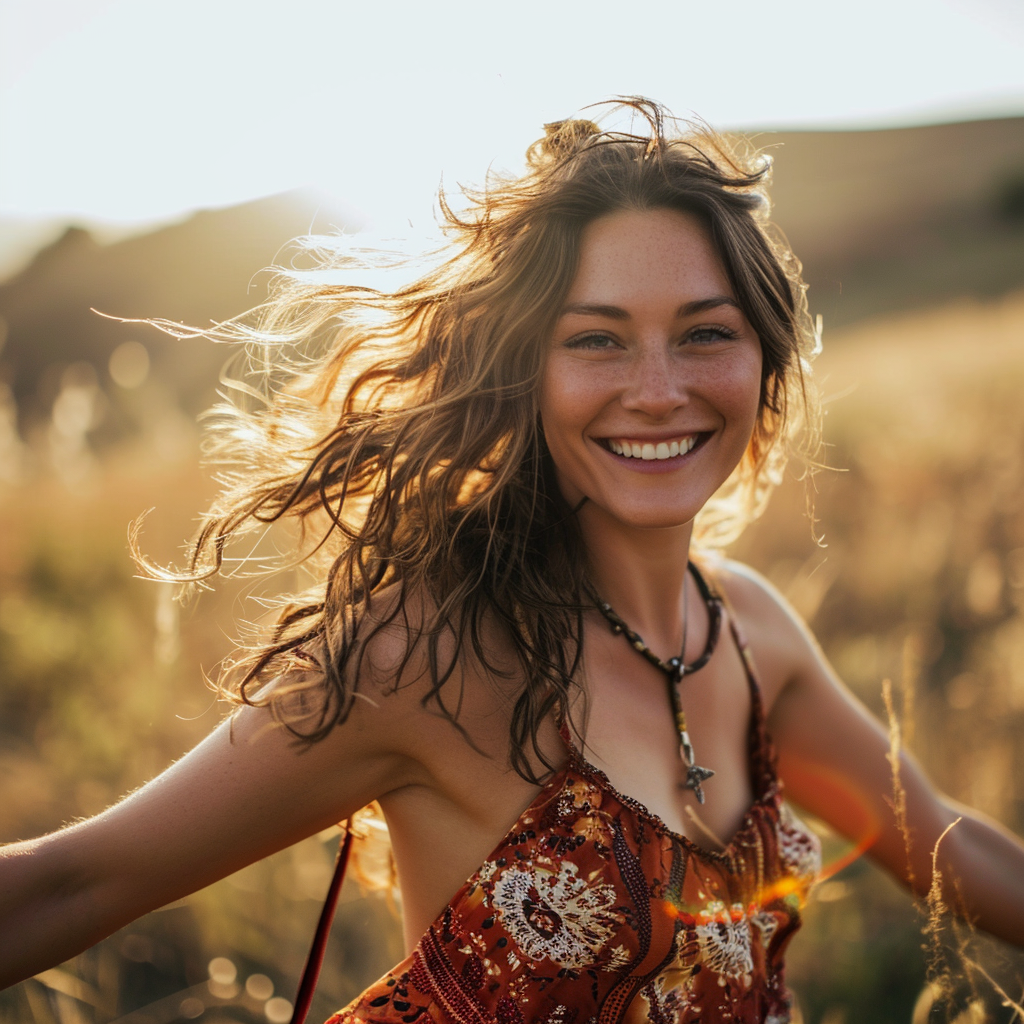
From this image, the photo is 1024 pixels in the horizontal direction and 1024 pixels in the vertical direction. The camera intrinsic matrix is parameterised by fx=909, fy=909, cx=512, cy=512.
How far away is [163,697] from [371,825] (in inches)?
44.9

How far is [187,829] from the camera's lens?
4.48 ft

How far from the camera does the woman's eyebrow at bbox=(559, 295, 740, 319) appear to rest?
162 centimetres

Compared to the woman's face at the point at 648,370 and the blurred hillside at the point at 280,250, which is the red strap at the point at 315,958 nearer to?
the woman's face at the point at 648,370

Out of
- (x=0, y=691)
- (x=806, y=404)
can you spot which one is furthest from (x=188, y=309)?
(x=806, y=404)

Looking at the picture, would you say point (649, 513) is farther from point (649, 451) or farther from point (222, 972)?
point (222, 972)

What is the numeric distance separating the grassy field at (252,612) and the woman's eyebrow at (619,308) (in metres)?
0.76

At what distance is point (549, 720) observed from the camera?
158 cm

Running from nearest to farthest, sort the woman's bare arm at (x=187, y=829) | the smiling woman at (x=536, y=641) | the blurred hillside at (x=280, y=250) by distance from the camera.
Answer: the woman's bare arm at (x=187, y=829) → the smiling woman at (x=536, y=641) → the blurred hillside at (x=280, y=250)

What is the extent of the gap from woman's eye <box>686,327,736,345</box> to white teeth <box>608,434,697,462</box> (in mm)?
184

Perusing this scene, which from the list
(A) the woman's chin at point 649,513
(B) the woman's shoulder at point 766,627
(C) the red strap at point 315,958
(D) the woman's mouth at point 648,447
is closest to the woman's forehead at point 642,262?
(D) the woman's mouth at point 648,447

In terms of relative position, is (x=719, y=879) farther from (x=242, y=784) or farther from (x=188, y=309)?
(x=188, y=309)

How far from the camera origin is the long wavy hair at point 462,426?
1.57 m

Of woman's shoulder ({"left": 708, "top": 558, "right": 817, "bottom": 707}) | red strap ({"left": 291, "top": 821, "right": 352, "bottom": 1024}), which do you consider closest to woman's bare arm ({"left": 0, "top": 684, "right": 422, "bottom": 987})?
red strap ({"left": 291, "top": 821, "right": 352, "bottom": 1024})

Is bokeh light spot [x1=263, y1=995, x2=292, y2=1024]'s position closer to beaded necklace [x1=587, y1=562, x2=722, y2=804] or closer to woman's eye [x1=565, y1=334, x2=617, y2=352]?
beaded necklace [x1=587, y1=562, x2=722, y2=804]
